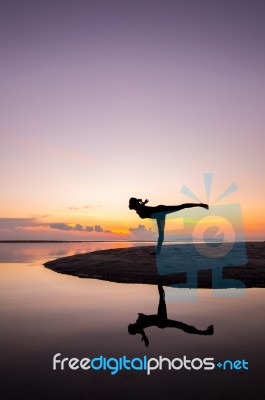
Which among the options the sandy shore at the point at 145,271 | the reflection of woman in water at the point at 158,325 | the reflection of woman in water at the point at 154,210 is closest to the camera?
the reflection of woman in water at the point at 158,325

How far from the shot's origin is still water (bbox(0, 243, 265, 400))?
177 inches

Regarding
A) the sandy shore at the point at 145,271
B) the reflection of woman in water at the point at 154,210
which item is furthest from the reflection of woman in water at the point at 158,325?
the reflection of woman in water at the point at 154,210

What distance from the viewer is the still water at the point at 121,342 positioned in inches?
177

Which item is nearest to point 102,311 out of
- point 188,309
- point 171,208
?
point 188,309

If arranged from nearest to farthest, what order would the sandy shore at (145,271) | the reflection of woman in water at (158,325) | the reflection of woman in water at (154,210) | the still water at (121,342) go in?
the still water at (121,342)
the reflection of woman in water at (158,325)
the sandy shore at (145,271)
the reflection of woman in water at (154,210)

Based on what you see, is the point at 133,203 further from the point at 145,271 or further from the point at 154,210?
the point at 145,271

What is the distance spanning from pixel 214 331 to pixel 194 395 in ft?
9.52

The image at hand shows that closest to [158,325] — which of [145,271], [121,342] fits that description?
[121,342]

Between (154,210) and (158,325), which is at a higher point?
(154,210)

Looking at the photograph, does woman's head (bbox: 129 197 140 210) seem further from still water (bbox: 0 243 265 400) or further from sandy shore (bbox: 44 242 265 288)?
still water (bbox: 0 243 265 400)

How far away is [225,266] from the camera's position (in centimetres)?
1672

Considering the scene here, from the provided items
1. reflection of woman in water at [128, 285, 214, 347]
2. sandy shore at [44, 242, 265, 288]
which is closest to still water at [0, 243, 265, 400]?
reflection of woman in water at [128, 285, 214, 347]

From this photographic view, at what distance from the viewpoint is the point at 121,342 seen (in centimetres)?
634

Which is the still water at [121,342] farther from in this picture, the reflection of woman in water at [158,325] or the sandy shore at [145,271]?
the sandy shore at [145,271]
